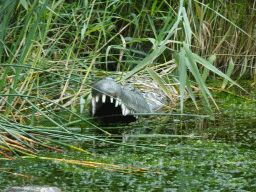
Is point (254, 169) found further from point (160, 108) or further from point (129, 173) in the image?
point (160, 108)

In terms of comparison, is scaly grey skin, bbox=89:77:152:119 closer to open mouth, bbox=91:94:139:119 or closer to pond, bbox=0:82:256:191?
open mouth, bbox=91:94:139:119

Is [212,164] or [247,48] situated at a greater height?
[247,48]

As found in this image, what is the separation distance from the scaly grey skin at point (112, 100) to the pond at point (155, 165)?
0.28m

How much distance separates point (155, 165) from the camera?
5.12 feet

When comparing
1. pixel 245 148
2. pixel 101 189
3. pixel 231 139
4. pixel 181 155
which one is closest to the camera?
pixel 101 189

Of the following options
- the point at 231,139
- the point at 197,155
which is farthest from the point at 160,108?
the point at 197,155

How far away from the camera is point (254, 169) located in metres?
1.51

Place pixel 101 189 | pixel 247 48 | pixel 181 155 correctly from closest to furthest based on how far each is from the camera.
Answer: pixel 101 189 → pixel 181 155 → pixel 247 48

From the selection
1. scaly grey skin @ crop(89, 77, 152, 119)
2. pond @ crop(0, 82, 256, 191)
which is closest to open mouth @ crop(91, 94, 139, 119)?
scaly grey skin @ crop(89, 77, 152, 119)

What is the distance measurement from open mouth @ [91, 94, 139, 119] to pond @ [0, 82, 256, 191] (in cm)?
30

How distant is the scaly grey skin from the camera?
2.28 meters

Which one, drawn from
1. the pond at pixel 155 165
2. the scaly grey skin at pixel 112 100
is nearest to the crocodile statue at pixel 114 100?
the scaly grey skin at pixel 112 100

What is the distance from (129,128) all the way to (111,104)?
259mm

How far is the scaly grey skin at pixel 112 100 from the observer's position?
2.28 metres
